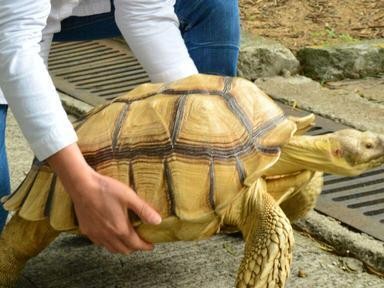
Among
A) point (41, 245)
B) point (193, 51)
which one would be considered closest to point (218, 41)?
point (193, 51)

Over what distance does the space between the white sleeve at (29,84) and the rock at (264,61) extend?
2.29m

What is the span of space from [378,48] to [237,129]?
7.68 ft

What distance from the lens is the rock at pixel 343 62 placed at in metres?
4.42

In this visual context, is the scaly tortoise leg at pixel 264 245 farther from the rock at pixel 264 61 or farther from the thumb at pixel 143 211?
the rock at pixel 264 61

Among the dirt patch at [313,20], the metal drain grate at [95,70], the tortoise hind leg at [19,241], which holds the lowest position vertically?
the dirt patch at [313,20]

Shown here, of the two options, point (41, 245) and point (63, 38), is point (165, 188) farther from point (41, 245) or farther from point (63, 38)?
point (63, 38)

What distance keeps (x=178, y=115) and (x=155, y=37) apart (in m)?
0.42

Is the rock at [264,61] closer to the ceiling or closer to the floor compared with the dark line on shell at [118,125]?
closer to the floor

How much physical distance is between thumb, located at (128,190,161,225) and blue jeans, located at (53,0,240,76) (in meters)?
0.87

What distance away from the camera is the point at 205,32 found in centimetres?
295

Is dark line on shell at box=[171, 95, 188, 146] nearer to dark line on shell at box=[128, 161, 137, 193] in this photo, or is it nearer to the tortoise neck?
dark line on shell at box=[128, 161, 137, 193]

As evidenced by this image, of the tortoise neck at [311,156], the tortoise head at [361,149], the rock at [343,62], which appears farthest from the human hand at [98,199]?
the rock at [343,62]

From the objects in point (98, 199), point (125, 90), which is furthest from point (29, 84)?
point (125, 90)

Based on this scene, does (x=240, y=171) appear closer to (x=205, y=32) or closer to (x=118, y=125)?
(x=118, y=125)
